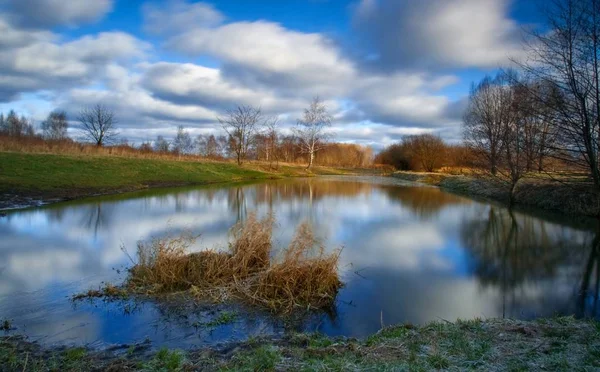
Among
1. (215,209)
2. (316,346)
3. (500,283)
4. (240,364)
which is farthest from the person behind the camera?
(215,209)

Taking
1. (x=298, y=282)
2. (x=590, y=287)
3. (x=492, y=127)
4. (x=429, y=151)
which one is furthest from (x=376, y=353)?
(x=429, y=151)

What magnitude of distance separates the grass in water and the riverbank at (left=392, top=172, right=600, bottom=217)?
7933mm

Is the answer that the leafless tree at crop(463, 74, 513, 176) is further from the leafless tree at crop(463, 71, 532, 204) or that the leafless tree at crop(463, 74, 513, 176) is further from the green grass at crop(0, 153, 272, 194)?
the green grass at crop(0, 153, 272, 194)

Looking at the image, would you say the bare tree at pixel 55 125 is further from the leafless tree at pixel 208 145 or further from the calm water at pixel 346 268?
the calm water at pixel 346 268

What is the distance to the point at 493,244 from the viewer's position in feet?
43.9

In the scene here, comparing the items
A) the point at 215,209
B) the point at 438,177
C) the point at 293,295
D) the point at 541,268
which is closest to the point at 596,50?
the point at 541,268

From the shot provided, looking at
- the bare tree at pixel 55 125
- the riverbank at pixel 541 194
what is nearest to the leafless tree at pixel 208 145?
the bare tree at pixel 55 125

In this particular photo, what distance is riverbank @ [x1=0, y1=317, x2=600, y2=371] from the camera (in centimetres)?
431

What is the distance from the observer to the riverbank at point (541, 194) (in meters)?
18.9

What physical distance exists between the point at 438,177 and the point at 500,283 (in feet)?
133

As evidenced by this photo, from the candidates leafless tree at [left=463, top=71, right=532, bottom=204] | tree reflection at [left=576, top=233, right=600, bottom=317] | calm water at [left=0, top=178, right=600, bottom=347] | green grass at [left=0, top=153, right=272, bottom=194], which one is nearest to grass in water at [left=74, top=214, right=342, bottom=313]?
calm water at [left=0, top=178, right=600, bottom=347]

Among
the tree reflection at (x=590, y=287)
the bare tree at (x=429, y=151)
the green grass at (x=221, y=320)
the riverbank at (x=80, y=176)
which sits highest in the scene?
the bare tree at (x=429, y=151)

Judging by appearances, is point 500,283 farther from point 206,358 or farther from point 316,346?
point 206,358

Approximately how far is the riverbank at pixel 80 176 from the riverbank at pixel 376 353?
1519 cm
